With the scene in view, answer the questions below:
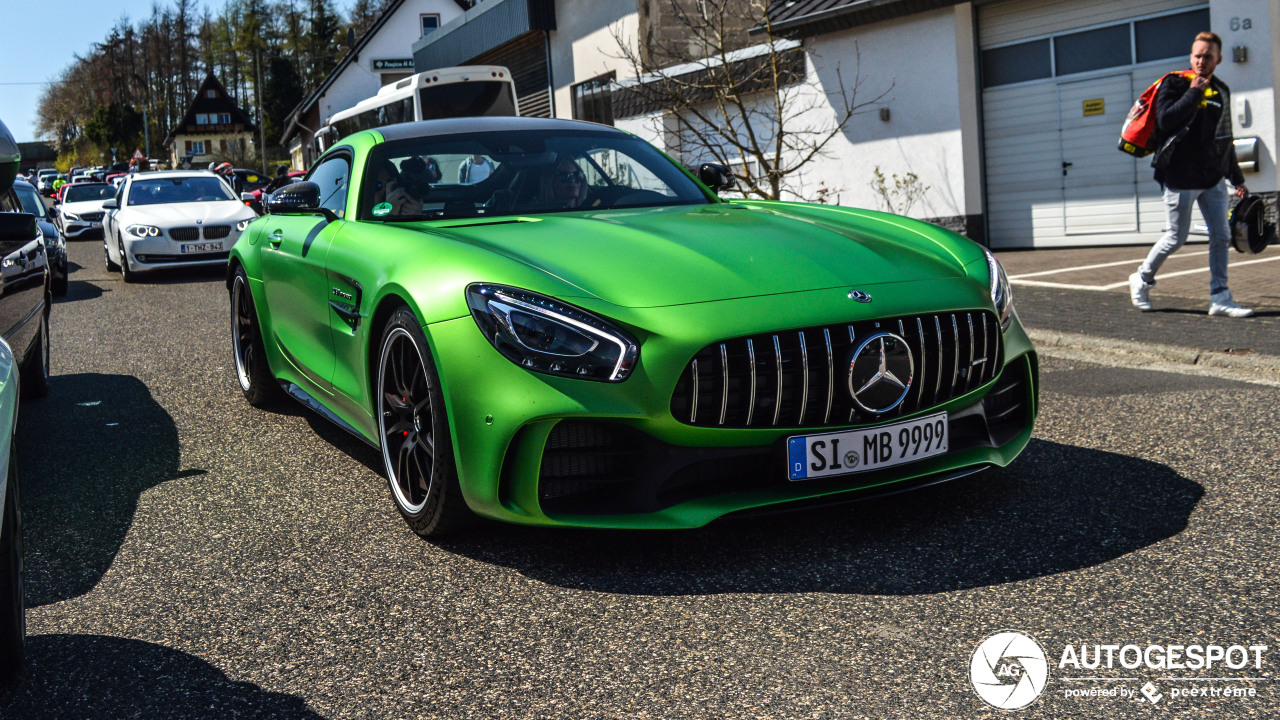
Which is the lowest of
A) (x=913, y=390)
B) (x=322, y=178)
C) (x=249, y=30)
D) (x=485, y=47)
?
(x=913, y=390)

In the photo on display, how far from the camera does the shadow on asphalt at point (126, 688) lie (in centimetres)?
275

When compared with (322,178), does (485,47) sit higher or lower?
higher

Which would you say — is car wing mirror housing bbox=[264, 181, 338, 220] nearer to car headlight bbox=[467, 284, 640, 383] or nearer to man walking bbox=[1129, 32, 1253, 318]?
car headlight bbox=[467, 284, 640, 383]

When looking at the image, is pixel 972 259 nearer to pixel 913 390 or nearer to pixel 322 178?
pixel 913 390

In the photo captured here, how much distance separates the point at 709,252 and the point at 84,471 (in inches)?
120

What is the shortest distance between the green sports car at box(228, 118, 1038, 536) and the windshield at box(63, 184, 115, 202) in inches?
1071

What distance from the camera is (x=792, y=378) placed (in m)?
3.46

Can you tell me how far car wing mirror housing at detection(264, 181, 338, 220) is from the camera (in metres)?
4.97

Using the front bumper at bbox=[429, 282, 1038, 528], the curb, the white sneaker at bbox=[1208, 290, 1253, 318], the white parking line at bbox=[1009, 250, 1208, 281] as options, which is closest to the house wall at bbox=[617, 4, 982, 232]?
the white parking line at bbox=[1009, 250, 1208, 281]

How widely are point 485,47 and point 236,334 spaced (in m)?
24.1

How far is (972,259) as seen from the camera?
4.12 meters

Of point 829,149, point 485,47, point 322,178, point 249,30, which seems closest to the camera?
point 322,178

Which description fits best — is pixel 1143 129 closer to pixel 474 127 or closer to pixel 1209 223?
pixel 1209 223

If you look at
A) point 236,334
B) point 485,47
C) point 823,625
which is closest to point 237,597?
point 823,625
